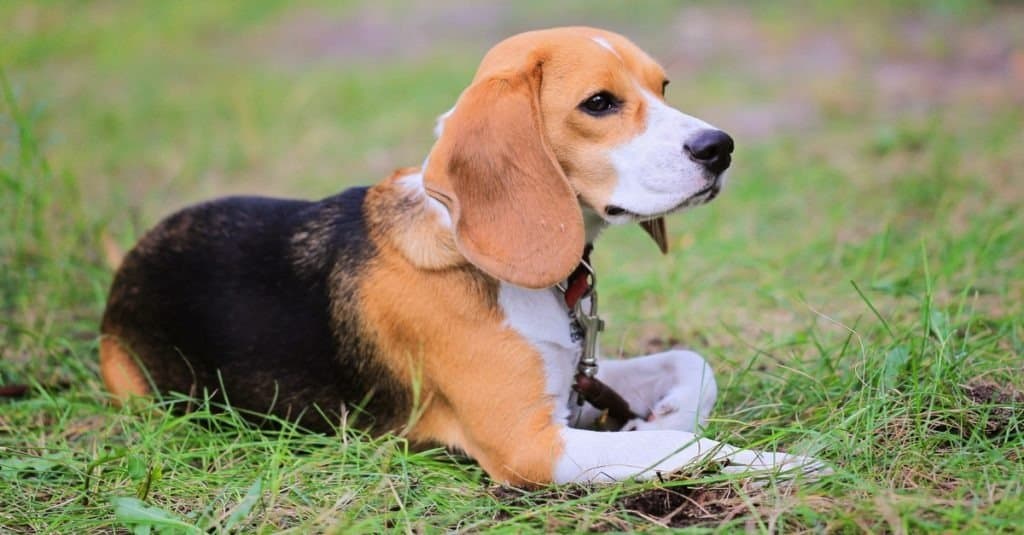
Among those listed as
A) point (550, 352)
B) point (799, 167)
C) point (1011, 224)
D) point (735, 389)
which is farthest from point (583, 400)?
point (799, 167)

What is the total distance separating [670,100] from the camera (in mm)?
8523

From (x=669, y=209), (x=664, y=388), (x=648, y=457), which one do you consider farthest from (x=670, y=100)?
(x=648, y=457)

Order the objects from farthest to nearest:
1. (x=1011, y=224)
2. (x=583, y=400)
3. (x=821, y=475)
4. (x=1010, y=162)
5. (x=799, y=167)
A: (x=799, y=167)
(x=1010, y=162)
(x=1011, y=224)
(x=583, y=400)
(x=821, y=475)

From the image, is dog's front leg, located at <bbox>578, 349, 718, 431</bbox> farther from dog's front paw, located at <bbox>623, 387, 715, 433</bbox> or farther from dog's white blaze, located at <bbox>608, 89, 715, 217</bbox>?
dog's white blaze, located at <bbox>608, 89, 715, 217</bbox>

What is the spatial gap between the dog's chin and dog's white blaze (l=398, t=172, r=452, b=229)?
529 millimetres

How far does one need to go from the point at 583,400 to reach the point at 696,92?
5.78m

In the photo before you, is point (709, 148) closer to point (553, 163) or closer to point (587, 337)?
point (553, 163)

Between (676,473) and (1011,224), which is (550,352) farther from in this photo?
(1011,224)

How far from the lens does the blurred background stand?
489 cm

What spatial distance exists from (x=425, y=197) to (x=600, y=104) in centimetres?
69

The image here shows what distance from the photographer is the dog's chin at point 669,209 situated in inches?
122

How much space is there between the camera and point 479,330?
10.5 feet

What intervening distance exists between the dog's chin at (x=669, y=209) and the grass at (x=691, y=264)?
2.28ft

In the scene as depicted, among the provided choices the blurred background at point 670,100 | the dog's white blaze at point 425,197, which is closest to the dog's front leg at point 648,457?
the dog's white blaze at point 425,197
